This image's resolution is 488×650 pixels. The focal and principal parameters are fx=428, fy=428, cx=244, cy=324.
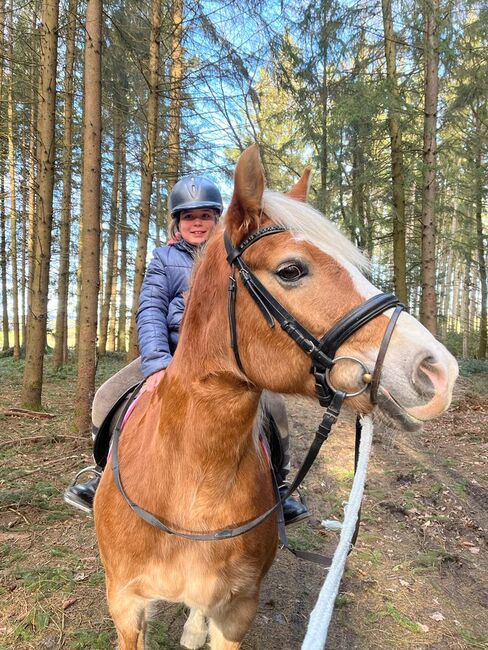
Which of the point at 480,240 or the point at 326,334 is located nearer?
the point at 326,334

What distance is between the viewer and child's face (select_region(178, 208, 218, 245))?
3185mm

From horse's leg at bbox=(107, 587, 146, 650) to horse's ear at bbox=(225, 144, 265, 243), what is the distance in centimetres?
202

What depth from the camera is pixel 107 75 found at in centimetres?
1007

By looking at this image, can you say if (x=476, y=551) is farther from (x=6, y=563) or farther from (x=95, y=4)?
(x=95, y=4)

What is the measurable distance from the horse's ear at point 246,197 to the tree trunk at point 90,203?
5.81m

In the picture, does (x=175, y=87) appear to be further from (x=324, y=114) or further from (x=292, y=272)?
(x=292, y=272)

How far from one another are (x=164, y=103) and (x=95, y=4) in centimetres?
522

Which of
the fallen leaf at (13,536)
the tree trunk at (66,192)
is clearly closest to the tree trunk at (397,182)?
the tree trunk at (66,192)

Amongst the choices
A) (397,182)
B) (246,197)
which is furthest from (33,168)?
(246,197)

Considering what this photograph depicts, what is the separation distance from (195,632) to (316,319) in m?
2.82

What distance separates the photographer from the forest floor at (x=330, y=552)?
3.40 metres

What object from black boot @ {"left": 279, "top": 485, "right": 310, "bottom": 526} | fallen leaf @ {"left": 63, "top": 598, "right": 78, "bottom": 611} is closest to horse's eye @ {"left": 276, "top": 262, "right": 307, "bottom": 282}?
black boot @ {"left": 279, "top": 485, "right": 310, "bottom": 526}

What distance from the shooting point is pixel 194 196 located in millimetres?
3109

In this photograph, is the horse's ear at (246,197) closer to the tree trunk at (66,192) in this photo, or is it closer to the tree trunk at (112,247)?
the tree trunk at (66,192)
